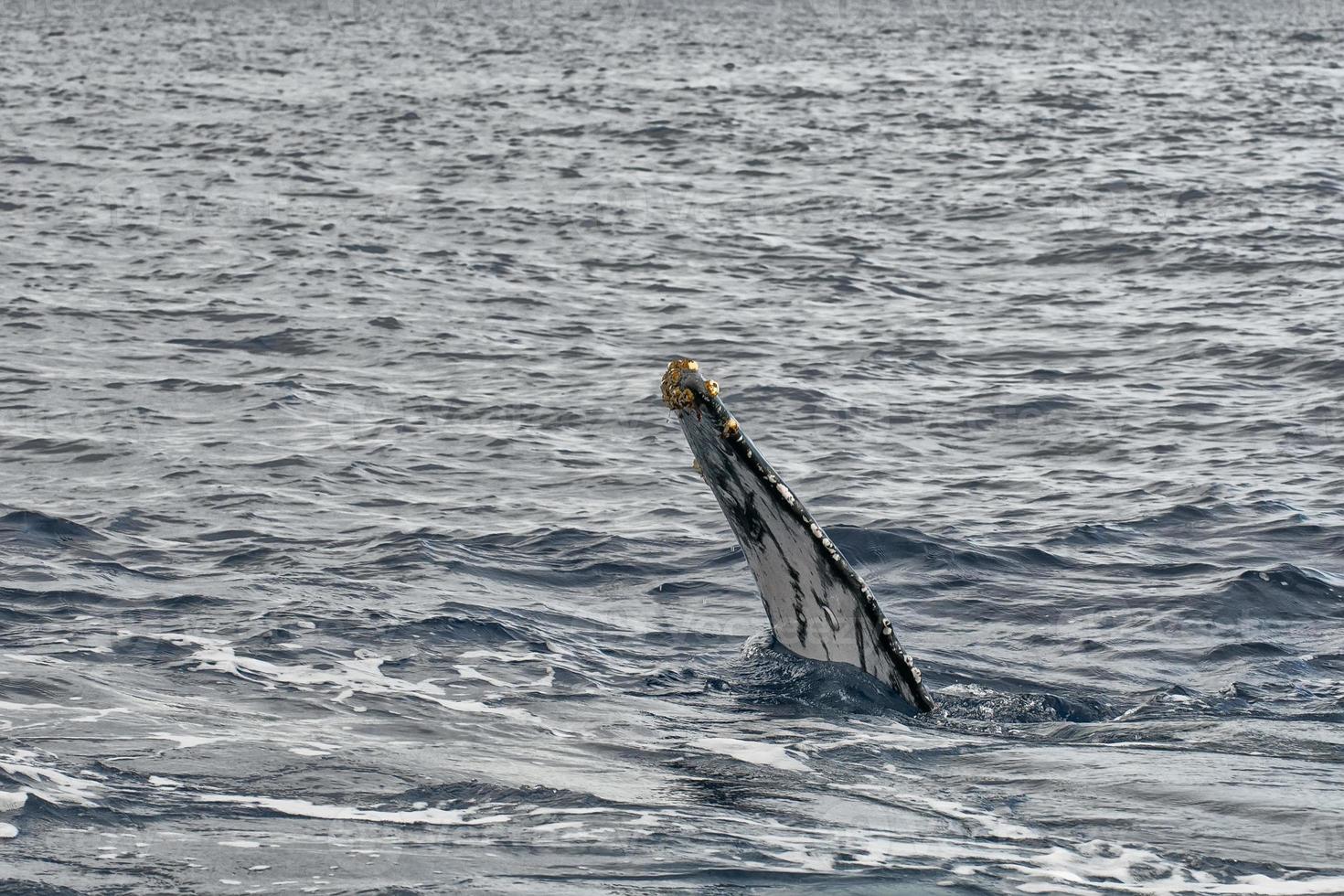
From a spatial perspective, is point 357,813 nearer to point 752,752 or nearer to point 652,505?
point 752,752

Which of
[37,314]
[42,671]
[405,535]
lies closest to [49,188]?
[37,314]

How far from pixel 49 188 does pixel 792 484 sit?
2422 centimetres

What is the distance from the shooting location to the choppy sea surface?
9203 millimetres

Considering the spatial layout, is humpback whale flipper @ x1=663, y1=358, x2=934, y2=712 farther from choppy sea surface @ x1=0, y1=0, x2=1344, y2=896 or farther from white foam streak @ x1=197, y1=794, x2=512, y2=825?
white foam streak @ x1=197, y1=794, x2=512, y2=825

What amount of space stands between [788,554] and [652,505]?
6.01m

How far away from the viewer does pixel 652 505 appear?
17734 millimetres

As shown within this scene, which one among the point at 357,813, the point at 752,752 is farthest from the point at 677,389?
the point at 357,813

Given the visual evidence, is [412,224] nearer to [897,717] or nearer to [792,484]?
[792,484]

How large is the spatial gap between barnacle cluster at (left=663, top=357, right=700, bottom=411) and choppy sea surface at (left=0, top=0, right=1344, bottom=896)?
2189 millimetres

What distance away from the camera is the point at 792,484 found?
18359mm

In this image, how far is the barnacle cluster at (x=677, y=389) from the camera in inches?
434

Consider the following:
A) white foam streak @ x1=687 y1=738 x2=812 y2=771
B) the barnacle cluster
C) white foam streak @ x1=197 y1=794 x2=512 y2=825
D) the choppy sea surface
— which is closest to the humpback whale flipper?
the barnacle cluster

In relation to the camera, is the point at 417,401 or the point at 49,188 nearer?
the point at 417,401

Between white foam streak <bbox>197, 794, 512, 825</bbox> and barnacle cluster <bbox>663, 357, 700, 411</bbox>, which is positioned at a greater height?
barnacle cluster <bbox>663, 357, 700, 411</bbox>
